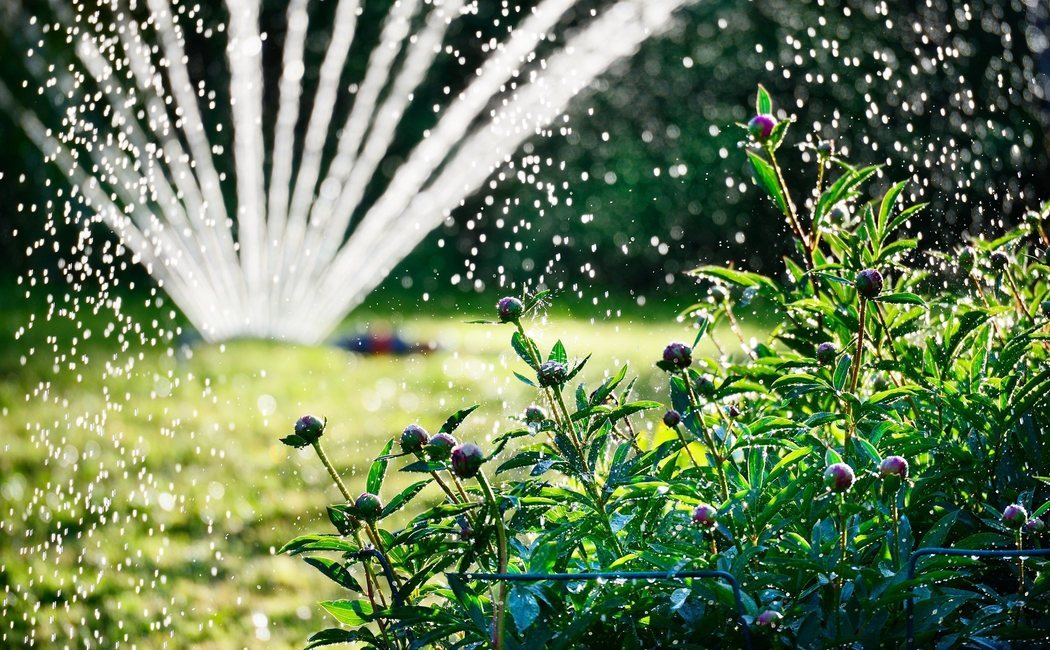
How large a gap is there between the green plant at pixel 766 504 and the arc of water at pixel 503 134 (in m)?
6.61

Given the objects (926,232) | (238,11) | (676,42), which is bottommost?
(926,232)

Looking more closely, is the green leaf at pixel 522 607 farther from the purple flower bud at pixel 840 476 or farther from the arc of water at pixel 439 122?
the arc of water at pixel 439 122

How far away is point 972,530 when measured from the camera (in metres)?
1.14

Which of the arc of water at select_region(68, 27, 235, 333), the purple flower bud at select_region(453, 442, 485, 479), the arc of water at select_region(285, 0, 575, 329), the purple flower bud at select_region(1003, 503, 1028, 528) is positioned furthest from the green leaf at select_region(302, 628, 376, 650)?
the arc of water at select_region(285, 0, 575, 329)

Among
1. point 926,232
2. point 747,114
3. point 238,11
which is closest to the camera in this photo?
point 926,232

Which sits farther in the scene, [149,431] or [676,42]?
[676,42]

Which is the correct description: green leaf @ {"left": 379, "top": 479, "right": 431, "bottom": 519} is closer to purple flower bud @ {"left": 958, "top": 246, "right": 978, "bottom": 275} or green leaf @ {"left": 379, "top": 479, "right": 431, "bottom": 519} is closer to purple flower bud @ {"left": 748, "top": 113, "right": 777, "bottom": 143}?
purple flower bud @ {"left": 748, "top": 113, "right": 777, "bottom": 143}

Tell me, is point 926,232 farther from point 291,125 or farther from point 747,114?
point 291,125

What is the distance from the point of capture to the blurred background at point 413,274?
2762 millimetres

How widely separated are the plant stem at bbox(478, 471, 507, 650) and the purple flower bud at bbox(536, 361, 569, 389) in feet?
0.37

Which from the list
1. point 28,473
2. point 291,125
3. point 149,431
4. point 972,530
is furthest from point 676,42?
point 972,530

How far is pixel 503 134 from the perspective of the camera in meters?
8.33

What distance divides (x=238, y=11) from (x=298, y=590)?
27.1 feet

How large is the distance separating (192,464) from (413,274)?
572cm
